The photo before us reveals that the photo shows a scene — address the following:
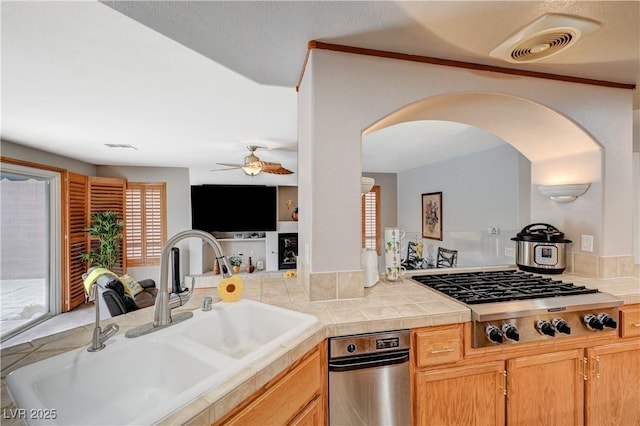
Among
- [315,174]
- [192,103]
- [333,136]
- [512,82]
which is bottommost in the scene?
[315,174]

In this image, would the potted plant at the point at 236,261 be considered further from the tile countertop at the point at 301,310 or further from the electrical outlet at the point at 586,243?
the electrical outlet at the point at 586,243

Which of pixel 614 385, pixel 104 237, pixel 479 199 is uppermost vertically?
pixel 479 199

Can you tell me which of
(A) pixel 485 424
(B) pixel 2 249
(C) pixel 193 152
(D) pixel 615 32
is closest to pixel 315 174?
(A) pixel 485 424

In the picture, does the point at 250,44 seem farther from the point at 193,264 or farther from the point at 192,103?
the point at 193,264

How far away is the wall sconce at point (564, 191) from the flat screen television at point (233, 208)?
4658 millimetres

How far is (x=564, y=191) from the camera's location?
6.33ft

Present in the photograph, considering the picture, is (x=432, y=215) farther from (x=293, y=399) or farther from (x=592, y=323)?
(x=293, y=399)

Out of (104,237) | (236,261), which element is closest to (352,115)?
(236,261)

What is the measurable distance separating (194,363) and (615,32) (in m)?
2.30

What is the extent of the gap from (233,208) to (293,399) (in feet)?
16.8

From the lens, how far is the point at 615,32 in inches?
53.9

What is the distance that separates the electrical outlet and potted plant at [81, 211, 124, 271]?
239 inches

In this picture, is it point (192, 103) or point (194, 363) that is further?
point (192, 103)

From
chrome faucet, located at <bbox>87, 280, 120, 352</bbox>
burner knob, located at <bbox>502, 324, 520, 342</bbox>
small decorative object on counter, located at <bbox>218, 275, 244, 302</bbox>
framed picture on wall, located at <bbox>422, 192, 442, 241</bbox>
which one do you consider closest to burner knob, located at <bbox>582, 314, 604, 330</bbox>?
burner knob, located at <bbox>502, 324, 520, 342</bbox>
